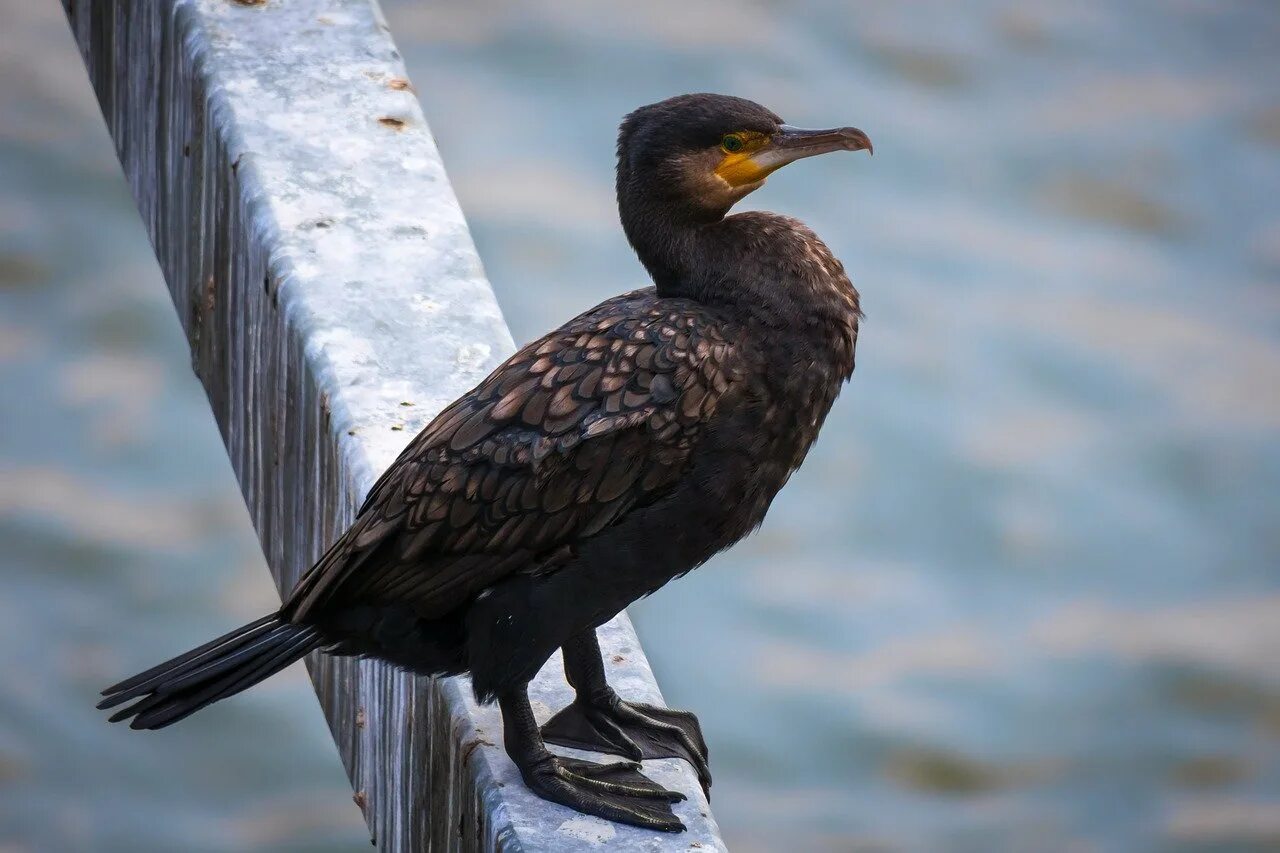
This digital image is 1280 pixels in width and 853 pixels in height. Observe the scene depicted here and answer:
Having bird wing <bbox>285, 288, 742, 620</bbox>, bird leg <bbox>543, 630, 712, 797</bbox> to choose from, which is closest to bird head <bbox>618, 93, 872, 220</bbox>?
bird wing <bbox>285, 288, 742, 620</bbox>

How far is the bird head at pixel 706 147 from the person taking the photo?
312 cm

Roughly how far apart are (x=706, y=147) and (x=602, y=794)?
3.29 ft

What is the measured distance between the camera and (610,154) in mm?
8953

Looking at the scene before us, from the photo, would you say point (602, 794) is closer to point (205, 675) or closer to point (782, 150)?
point (205, 675)

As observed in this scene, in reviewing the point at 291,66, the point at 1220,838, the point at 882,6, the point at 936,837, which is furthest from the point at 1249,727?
the point at 291,66

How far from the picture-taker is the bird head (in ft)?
10.3

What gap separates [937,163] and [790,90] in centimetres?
76

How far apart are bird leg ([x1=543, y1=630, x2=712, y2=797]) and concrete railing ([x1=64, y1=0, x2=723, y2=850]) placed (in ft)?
0.18

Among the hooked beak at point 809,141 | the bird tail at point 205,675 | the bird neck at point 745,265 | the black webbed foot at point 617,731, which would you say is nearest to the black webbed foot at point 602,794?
the black webbed foot at point 617,731

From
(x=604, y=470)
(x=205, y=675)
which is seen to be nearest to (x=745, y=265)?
(x=604, y=470)

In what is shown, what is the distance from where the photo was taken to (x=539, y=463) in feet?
9.80

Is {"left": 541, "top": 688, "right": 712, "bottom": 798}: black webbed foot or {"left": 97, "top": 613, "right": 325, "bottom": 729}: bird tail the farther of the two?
{"left": 541, "top": 688, "right": 712, "bottom": 798}: black webbed foot

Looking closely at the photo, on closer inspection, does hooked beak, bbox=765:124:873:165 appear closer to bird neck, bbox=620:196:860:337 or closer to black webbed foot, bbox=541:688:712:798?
bird neck, bbox=620:196:860:337

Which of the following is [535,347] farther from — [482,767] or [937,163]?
[937,163]
